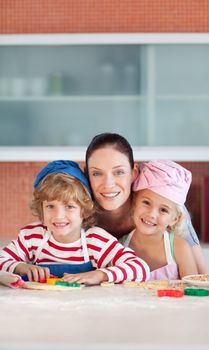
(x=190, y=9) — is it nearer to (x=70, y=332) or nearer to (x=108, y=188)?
(x=108, y=188)

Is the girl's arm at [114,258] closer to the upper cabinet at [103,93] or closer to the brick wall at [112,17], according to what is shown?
the upper cabinet at [103,93]

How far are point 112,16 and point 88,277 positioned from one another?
2803mm

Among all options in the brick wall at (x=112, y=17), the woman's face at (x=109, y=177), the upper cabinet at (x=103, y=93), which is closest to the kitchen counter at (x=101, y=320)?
the woman's face at (x=109, y=177)

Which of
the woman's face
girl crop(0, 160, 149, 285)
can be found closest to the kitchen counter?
girl crop(0, 160, 149, 285)

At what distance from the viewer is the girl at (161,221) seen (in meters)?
1.82

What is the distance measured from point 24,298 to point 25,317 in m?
0.20

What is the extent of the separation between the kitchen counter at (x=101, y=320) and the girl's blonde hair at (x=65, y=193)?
0.23m

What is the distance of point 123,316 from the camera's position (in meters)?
1.22

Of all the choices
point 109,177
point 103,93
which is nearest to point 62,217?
point 109,177

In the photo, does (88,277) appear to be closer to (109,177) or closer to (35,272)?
(35,272)

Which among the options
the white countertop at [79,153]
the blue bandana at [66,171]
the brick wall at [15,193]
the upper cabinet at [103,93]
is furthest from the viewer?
the brick wall at [15,193]

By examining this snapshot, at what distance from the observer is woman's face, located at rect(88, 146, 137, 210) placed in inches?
69.7

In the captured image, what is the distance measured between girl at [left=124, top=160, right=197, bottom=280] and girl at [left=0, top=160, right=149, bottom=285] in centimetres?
14

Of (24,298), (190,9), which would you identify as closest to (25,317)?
(24,298)
